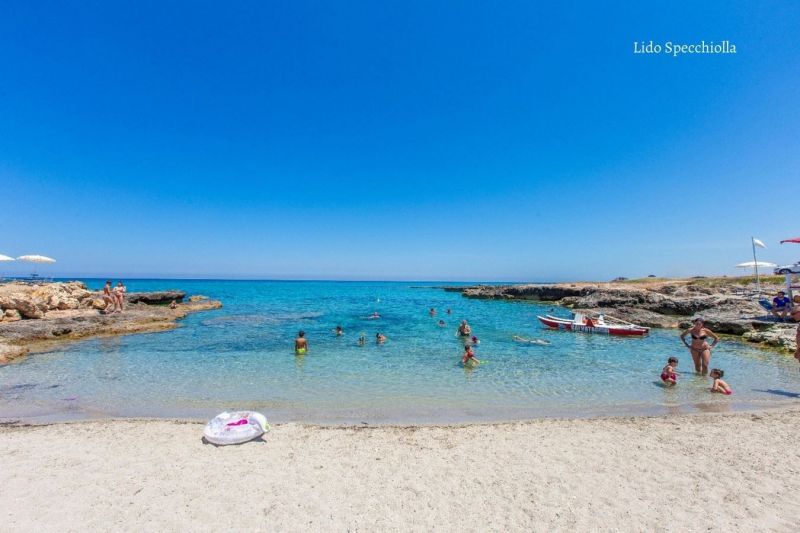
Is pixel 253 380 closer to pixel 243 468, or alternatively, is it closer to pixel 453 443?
pixel 243 468

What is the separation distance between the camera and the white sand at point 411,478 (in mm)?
4773

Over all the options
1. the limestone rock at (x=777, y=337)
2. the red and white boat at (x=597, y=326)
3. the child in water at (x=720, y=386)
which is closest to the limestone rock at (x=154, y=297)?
the red and white boat at (x=597, y=326)

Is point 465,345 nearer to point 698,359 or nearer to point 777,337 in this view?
point 698,359

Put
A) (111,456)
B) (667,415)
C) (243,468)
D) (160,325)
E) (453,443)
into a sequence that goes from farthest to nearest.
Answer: (160,325), (667,415), (453,443), (111,456), (243,468)

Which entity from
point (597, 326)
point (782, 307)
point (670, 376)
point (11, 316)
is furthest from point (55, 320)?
point (782, 307)

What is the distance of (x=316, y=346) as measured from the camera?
18734mm

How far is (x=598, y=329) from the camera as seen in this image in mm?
21984

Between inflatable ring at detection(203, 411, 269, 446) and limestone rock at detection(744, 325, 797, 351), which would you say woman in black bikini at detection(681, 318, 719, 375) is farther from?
inflatable ring at detection(203, 411, 269, 446)

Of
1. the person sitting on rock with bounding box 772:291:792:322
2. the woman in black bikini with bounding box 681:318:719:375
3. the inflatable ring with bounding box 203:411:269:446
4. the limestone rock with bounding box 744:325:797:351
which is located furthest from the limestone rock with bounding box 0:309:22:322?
the person sitting on rock with bounding box 772:291:792:322

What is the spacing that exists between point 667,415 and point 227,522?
9.70 metres

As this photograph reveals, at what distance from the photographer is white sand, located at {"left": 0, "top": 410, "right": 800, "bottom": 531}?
188 inches

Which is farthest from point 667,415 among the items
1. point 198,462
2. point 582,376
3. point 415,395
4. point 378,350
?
point 378,350

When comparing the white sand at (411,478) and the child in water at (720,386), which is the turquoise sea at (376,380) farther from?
the white sand at (411,478)

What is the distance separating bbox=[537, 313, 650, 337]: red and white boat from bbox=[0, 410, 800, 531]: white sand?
13704mm
